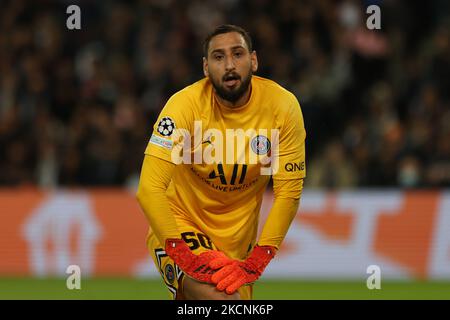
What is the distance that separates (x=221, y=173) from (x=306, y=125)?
310 inches

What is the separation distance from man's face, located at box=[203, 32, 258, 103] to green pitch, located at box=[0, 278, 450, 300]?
4.69m

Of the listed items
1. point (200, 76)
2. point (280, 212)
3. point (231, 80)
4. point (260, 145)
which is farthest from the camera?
point (200, 76)

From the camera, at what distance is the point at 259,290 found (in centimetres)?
1255

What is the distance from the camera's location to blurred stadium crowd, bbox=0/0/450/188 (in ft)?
48.5

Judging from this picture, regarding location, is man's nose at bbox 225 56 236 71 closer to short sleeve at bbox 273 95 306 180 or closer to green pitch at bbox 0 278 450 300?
short sleeve at bbox 273 95 306 180

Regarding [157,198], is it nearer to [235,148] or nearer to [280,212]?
[235,148]

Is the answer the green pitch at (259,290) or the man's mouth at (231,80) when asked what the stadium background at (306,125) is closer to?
the green pitch at (259,290)

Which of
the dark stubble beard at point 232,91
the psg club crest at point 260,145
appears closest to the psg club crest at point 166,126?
the dark stubble beard at point 232,91

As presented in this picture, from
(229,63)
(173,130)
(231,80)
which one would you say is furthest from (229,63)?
(173,130)

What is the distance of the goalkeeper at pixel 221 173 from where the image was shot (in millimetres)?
7121
